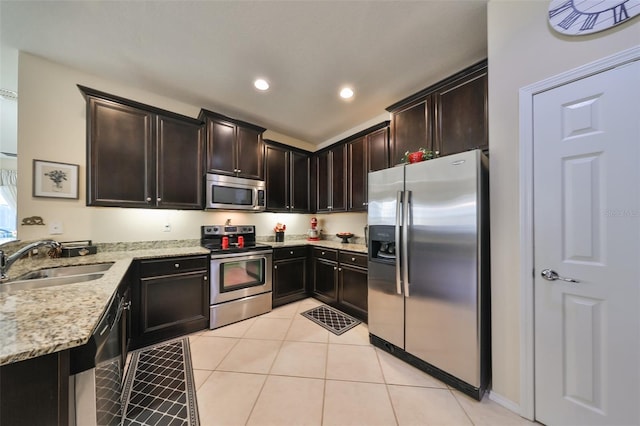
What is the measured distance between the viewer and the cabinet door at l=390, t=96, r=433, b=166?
2.23 m

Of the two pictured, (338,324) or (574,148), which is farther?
(338,324)

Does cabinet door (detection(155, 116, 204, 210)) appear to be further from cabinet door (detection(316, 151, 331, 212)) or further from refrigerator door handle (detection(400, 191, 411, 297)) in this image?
refrigerator door handle (detection(400, 191, 411, 297))

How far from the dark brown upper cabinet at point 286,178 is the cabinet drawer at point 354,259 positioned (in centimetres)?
125

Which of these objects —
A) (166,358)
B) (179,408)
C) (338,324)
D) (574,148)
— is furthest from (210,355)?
(574,148)

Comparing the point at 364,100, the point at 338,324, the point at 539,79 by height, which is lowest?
the point at 338,324

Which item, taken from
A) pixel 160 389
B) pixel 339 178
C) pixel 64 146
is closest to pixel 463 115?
pixel 339 178

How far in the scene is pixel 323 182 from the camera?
3.78m

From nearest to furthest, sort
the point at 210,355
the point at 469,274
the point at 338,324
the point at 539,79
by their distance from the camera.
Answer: the point at 539,79 → the point at 469,274 → the point at 210,355 → the point at 338,324

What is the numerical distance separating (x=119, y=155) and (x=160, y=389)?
223 centimetres

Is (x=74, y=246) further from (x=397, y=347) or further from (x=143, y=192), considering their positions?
(x=397, y=347)

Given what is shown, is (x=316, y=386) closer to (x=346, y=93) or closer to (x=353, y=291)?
(x=353, y=291)

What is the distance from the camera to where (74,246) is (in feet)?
7.23

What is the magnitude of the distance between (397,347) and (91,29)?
3.81 meters

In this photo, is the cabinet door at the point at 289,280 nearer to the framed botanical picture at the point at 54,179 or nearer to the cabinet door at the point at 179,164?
the cabinet door at the point at 179,164
